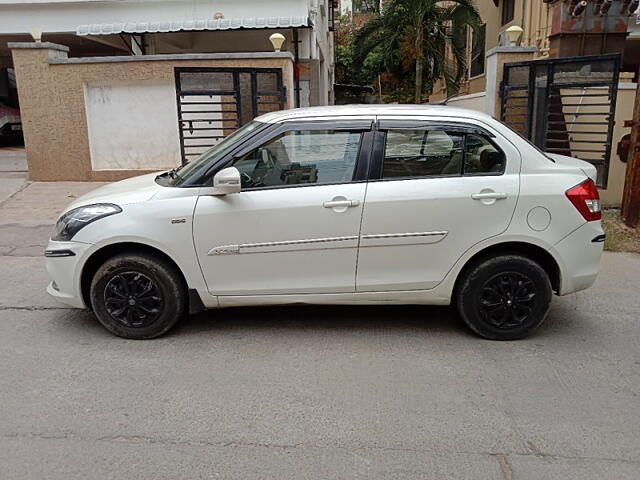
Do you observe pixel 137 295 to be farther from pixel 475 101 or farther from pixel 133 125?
pixel 475 101

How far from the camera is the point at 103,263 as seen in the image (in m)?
4.38

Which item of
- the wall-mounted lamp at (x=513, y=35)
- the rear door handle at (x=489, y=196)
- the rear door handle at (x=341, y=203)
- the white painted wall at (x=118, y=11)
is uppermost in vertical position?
the white painted wall at (x=118, y=11)

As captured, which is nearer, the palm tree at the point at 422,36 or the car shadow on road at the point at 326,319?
the car shadow on road at the point at 326,319

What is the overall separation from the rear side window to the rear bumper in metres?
0.78

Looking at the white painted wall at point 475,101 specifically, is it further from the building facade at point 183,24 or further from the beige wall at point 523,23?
the building facade at point 183,24

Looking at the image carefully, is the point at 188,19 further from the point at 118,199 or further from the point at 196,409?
the point at 196,409

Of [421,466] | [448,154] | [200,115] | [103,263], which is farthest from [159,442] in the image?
[200,115]

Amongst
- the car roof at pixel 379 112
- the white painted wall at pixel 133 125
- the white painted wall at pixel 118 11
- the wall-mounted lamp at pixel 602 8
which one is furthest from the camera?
the white painted wall at pixel 118 11

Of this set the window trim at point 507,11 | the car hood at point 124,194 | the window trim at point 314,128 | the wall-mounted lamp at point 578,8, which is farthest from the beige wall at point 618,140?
the window trim at point 507,11

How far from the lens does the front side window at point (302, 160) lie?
433 centimetres

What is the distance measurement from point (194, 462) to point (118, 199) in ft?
7.29

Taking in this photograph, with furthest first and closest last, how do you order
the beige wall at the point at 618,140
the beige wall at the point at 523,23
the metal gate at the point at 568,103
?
the beige wall at the point at 523,23 → the beige wall at the point at 618,140 → the metal gate at the point at 568,103

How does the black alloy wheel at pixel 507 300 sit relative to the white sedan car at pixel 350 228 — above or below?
below

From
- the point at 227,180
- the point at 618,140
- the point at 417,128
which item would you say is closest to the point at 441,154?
the point at 417,128
